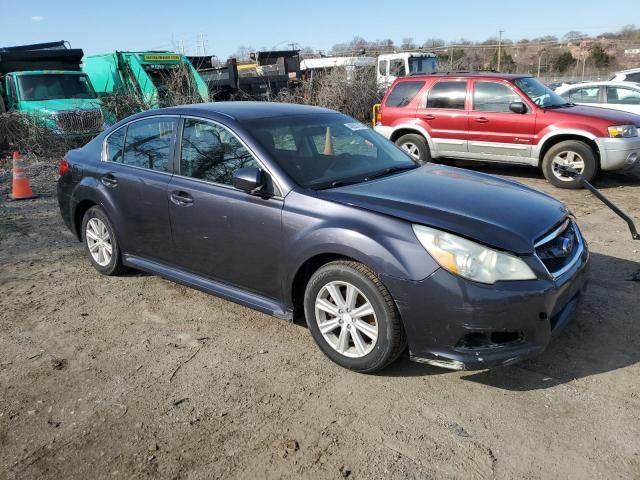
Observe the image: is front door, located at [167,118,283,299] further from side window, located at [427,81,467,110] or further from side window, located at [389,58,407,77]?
side window, located at [389,58,407,77]

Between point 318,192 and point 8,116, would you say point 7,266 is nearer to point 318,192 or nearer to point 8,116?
point 318,192

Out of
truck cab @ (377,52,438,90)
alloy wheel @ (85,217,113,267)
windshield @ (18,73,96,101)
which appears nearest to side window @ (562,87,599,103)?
truck cab @ (377,52,438,90)

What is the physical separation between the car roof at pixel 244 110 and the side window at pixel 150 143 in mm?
119

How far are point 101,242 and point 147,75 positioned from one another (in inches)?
490

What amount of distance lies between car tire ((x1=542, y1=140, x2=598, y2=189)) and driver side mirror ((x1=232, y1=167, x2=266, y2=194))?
20.5 feet

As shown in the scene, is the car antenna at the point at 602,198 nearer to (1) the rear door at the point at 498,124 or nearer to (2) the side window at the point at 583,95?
(1) the rear door at the point at 498,124

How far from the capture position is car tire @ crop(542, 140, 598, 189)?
8.45 meters

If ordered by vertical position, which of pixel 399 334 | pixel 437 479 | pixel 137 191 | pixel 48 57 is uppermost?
pixel 48 57

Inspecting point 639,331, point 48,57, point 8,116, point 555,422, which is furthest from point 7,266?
point 48,57

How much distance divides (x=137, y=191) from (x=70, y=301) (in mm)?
1152

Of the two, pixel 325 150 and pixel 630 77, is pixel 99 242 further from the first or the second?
pixel 630 77

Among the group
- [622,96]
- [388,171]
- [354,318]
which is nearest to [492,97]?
[622,96]

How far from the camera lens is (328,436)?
288 cm

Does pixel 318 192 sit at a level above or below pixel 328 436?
above
